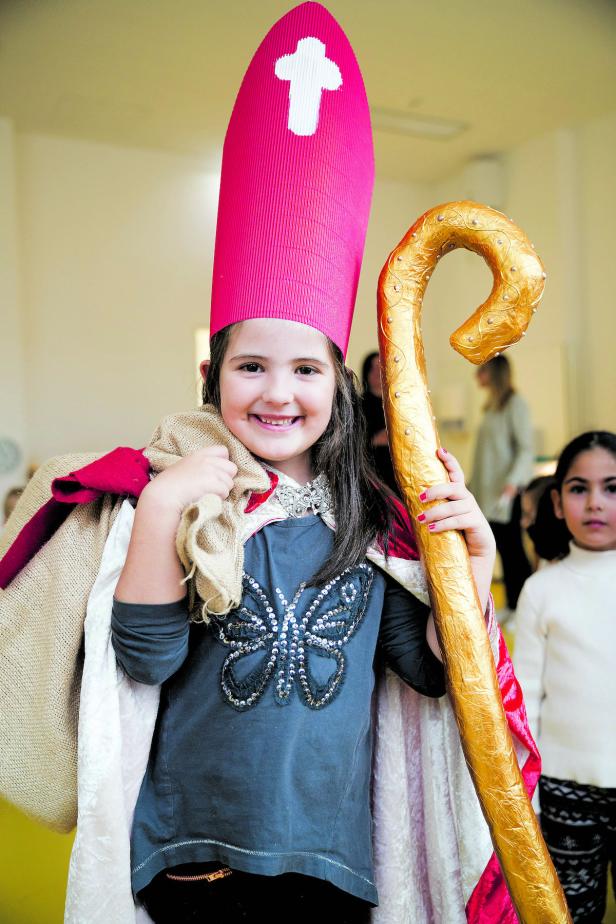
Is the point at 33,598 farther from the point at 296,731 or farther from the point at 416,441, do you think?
the point at 416,441

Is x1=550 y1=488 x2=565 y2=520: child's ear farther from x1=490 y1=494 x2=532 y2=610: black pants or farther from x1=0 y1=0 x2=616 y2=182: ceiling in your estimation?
x1=0 y1=0 x2=616 y2=182: ceiling

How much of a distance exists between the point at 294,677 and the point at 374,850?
12.7 inches

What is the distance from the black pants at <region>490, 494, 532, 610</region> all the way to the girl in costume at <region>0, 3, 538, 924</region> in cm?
341

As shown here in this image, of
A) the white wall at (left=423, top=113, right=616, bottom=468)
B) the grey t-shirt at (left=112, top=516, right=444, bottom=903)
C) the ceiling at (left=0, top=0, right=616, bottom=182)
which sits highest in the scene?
the ceiling at (left=0, top=0, right=616, bottom=182)

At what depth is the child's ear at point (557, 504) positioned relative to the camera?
1.65m

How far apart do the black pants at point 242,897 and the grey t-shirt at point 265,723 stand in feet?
0.07

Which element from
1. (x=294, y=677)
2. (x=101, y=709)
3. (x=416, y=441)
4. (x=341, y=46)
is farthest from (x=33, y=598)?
(x=341, y=46)

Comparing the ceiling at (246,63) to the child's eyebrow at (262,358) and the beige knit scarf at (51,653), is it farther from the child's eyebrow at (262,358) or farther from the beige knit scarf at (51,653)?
the beige knit scarf at (51,653)

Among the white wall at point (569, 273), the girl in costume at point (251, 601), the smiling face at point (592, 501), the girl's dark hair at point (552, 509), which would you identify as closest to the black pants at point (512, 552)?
the white wall at point (569, 273)

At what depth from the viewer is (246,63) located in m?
4.36

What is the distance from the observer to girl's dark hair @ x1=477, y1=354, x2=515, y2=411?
4.29 metres

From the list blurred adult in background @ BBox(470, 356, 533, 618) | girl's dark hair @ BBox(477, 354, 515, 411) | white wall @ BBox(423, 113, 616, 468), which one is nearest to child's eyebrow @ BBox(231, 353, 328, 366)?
blurred adult in background @ BBox(470, 356, 533, 618)

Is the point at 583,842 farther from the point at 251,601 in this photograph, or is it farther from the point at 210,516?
the point at 210,516

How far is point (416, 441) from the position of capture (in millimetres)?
931
